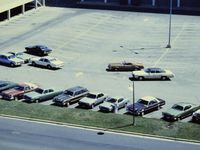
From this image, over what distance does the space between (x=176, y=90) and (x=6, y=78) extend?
1919cm

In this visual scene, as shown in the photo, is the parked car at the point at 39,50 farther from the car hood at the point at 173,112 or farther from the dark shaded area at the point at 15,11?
the car hood at the point at 173,112

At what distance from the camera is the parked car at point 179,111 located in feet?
157

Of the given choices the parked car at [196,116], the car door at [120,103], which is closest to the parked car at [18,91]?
the car door at [120,103]

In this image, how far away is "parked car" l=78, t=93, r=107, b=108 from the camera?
50.9 metres

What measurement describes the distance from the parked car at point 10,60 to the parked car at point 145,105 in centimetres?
1940

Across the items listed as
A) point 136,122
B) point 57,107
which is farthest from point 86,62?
point 136,122

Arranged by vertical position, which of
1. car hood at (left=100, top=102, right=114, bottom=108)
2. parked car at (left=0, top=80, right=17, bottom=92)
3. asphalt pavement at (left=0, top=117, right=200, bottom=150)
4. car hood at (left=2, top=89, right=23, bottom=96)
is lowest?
asphalt pavement at (left=0, top=117, right=200, bottom=150)

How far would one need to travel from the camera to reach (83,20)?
89000mm

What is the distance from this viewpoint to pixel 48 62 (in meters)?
64.0

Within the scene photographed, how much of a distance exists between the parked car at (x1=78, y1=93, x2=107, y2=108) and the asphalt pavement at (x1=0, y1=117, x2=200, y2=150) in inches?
222

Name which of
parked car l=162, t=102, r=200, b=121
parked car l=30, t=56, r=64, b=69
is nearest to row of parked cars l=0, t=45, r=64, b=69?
parked car l=30, t=56, r=64, b=69

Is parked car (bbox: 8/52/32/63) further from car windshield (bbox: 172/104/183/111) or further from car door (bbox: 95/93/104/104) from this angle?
car windshield (bbox: 172/104/183/111)

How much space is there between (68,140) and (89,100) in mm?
9288

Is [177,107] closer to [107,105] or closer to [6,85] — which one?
[107,105]
